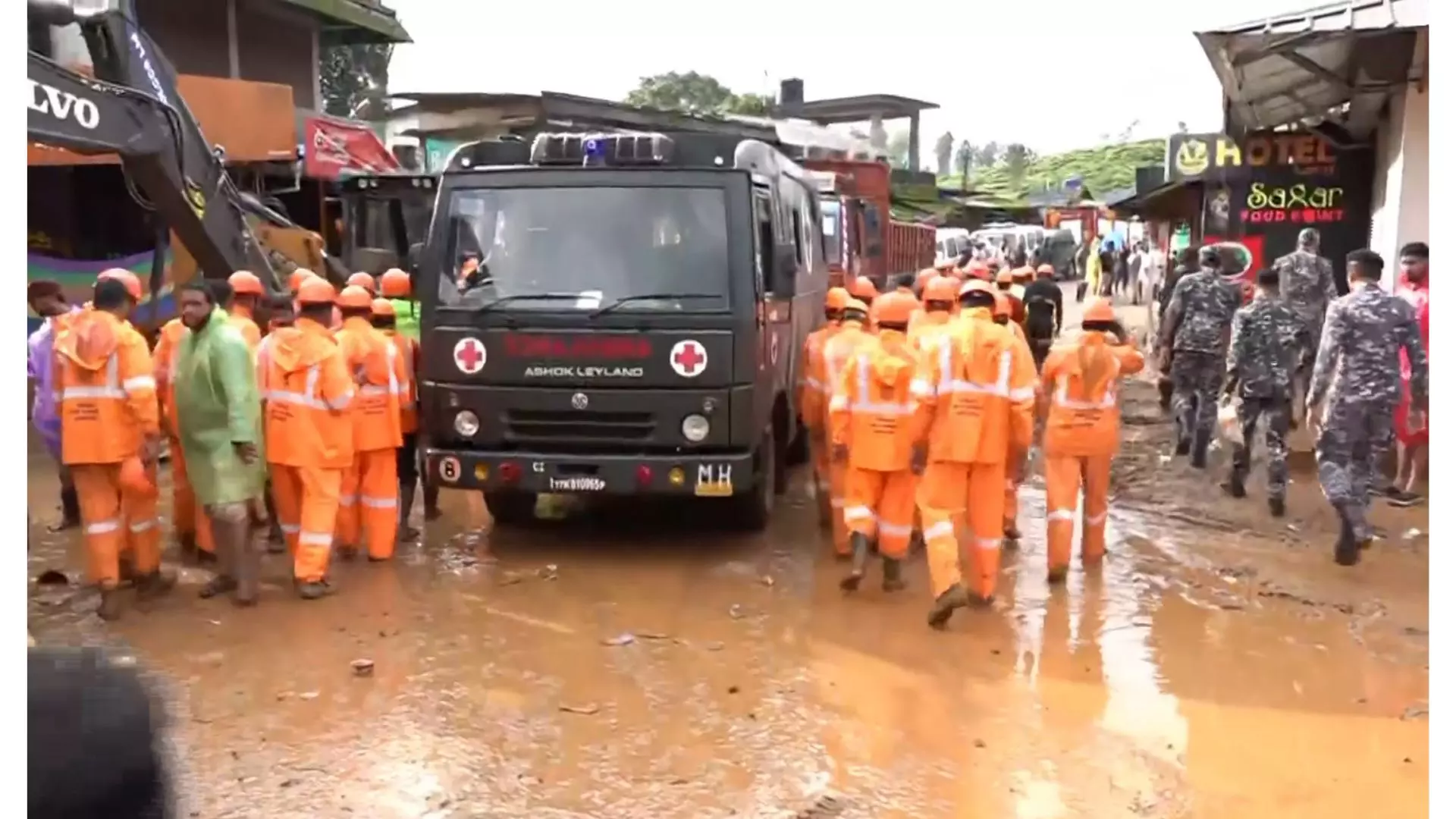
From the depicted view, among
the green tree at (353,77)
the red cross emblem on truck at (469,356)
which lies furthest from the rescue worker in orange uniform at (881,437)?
the green tree at (353,77)

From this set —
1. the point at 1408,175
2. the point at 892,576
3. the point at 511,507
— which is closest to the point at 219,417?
the point at 511,507

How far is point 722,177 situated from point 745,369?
116 centimetres

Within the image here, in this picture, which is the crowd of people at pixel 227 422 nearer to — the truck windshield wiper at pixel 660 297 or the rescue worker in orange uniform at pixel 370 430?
the rescue worker in orange uniform at pixel 370 430

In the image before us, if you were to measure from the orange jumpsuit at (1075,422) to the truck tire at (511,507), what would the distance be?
3384 mm

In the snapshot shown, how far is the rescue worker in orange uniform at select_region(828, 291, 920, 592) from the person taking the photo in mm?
6819

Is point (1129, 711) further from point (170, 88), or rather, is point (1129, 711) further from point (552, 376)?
point (170, 88)

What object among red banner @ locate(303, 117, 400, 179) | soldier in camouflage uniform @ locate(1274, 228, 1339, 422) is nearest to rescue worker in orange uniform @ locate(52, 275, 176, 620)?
soldier in camouflage uniform @ locate(1274, 228, 1339, 422)

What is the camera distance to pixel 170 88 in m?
8.88

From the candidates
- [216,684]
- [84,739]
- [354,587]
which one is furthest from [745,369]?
[84,739]

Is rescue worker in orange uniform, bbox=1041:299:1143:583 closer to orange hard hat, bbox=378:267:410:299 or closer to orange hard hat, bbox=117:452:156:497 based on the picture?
orange hard hat, bbox=378:267:410:299

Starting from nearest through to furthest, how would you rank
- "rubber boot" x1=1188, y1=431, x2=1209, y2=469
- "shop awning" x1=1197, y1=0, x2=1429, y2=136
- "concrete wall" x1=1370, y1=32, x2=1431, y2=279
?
1. "shop awning" x1=1197, y1=0, x2=1429, y2=136
2. "rubber boot" x1=1188, y1=431, x2=1209, y2=469
3. "concrete wall" x1=1370, y1=32, x2=1431, y2=279

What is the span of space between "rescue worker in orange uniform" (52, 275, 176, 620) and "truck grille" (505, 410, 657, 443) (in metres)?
1.94

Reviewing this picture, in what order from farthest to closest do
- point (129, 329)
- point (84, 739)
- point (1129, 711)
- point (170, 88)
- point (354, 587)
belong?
point (170, 88), point (354, 587), point (129, 329), point (1129, 711), point (84, 739)

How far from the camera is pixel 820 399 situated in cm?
825
